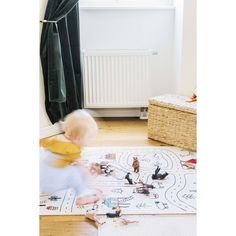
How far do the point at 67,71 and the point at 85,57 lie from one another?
301mm

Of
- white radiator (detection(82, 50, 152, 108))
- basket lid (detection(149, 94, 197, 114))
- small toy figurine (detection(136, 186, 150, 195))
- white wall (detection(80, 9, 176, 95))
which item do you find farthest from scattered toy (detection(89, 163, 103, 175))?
white wall (detection(80, 9, 176, 95))

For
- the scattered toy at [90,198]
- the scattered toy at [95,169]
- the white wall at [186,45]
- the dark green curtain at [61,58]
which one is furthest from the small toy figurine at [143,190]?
the white wall at [186,45]

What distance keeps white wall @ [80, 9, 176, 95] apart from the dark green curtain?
0.28m

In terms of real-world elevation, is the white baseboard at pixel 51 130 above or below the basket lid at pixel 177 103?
below

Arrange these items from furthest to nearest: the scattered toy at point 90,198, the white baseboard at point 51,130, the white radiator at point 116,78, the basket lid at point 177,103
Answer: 1. the white radiator at point 116,78
2. the white baseboard at point 51,130
3. the basket lid at point 177,103
4. the scattered toy at point 90,198

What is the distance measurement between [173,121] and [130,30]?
3.64ft

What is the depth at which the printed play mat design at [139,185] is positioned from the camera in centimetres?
205

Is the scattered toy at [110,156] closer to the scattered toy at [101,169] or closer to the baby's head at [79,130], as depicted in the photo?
the scattered toy at [101,169]

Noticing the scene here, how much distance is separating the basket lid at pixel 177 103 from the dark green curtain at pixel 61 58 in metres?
0.75

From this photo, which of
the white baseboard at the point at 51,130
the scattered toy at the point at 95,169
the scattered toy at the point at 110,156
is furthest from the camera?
the white baseboard at the point at 51,130

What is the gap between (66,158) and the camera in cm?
205

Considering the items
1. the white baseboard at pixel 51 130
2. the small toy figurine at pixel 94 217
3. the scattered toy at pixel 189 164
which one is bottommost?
the small toy figurine at pixel 94 217

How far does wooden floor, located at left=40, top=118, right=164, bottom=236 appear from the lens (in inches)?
71.6
